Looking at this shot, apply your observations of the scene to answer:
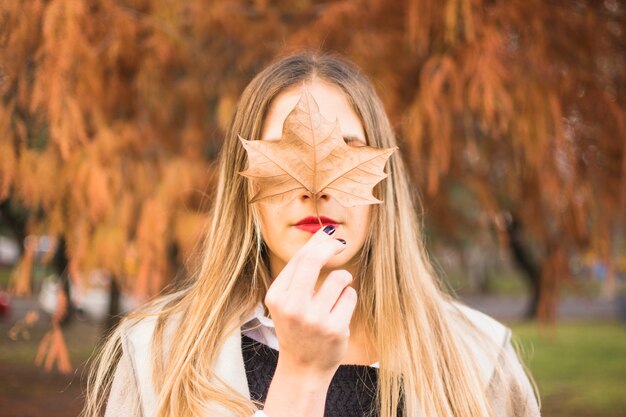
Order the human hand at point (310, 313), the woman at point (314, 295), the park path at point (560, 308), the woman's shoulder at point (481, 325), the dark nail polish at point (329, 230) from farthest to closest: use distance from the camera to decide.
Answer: the park path at point (560, 308), the woman's shoulder at point (481, 325), the woman at point (314, 295), the dark nail polish at point (329, 230), the human hand at point (310, 313)

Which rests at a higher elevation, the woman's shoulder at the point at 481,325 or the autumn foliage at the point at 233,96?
the autumn foliage at the point at 233,96

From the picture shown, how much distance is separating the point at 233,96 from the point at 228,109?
0.18 metres

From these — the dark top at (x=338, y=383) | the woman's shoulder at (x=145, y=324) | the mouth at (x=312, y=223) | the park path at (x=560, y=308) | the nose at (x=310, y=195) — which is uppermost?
the nose at (x=310, y=195)

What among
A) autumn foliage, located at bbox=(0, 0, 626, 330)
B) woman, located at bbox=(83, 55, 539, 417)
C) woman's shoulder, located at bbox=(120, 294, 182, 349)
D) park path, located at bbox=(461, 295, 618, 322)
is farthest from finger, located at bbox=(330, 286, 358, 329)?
park path, located at bbox=(461, 295, 618, 322)

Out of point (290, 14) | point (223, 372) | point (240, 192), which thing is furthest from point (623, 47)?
point (223, 372)

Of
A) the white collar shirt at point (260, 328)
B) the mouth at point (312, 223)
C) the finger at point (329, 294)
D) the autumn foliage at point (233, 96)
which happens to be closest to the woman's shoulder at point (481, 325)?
the white collar shirt at point (260, 328)

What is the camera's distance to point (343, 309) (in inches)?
43.3

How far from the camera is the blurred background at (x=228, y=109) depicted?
238 cm

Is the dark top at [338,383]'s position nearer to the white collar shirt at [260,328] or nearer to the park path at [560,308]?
the white collar shirt at [260,328]

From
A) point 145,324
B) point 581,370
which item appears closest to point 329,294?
point 145,324

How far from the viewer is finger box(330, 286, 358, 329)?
3.54ft

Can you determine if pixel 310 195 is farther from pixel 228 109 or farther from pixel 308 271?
pixel 228 109

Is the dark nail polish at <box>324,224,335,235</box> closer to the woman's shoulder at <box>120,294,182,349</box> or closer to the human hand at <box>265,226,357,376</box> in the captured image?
the human hand at <box>265,226,357,376</box>

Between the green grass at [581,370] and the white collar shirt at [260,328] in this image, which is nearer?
the white collar shirt at [260,328]
